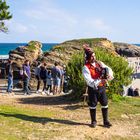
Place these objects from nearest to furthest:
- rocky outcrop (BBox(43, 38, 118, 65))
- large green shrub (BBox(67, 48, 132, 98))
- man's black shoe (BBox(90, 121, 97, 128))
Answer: man's black shoe (BBox(90, 121, 97, 128)), large green shrub (BBox(67, 48, 132, 98)), rocky outcrop (BBox(43, 38, 118, 65))

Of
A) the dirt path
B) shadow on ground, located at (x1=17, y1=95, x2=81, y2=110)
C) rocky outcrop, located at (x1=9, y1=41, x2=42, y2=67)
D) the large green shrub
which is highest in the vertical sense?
rocky outcrop, located at (x1=9, y1=41, x2=42, y2=67)

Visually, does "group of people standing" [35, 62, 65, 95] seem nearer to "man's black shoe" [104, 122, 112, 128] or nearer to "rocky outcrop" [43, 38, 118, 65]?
"rocky outcrop" [43, 38, 118, 65]

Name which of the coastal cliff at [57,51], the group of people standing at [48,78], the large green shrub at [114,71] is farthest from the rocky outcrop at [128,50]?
the large green shrub at [114,71]

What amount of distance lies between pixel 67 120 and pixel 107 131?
1.45 m

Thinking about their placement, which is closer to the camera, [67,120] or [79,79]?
[67,120]

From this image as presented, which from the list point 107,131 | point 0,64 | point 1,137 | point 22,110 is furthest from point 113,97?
point 0,64

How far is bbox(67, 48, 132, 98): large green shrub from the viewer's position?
14.8 metres

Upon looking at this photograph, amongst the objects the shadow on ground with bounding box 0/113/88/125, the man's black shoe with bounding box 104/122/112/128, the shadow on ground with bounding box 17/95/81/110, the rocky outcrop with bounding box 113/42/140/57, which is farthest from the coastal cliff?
the rocky outcrop with bounding box 113/42/140/57

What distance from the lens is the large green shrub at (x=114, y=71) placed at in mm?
14820

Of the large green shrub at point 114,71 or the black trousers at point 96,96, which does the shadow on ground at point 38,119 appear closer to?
the black trousers at point 96,96

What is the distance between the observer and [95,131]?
10258 mm

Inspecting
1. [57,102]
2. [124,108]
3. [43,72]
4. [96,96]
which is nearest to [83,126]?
[96,96]

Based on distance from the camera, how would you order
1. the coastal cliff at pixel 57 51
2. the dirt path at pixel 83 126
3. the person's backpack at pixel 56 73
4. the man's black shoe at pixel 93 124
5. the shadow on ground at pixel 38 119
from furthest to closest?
1. the coastal cliff at pixel 57 51
2. the person's backpack at pixel 56 73
3. the shadow on ground at pixel 38 119
4. the man's black shoe at pixel 93 124
5. the dirt path at pixel 83 126

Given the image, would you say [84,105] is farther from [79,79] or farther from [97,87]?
[97,87]
